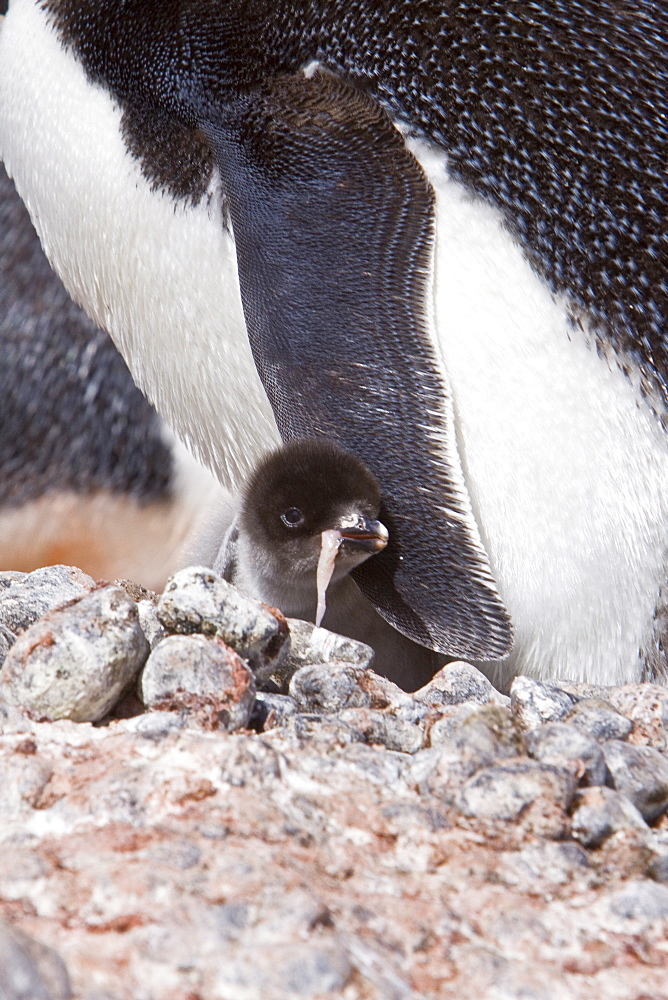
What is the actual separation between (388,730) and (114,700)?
22 centimetres

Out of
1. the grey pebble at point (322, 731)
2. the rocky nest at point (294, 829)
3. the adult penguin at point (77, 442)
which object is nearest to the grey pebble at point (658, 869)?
the rocky nest at point (294, 829)

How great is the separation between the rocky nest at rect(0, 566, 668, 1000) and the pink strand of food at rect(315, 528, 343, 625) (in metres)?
0.27

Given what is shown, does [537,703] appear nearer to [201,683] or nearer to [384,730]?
[384,730]

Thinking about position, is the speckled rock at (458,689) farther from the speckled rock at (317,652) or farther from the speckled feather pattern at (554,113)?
the speckled feather pattern at (554,113)

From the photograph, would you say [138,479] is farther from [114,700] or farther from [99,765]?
[99,765]

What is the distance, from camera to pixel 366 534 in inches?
44.9

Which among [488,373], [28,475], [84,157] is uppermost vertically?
[84,157]

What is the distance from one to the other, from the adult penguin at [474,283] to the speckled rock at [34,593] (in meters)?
0.32

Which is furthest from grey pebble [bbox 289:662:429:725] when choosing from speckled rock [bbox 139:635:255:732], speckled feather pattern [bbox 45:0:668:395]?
speckled feather pattern [bbox 45:0:668:395]

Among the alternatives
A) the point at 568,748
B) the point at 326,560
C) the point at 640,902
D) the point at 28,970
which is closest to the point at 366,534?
the point at 326,560

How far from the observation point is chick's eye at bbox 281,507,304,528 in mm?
1206

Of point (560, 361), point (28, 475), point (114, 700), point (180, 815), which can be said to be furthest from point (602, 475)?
point (28, 475)

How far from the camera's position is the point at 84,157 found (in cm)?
145

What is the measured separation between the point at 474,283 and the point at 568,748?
2.30ft
